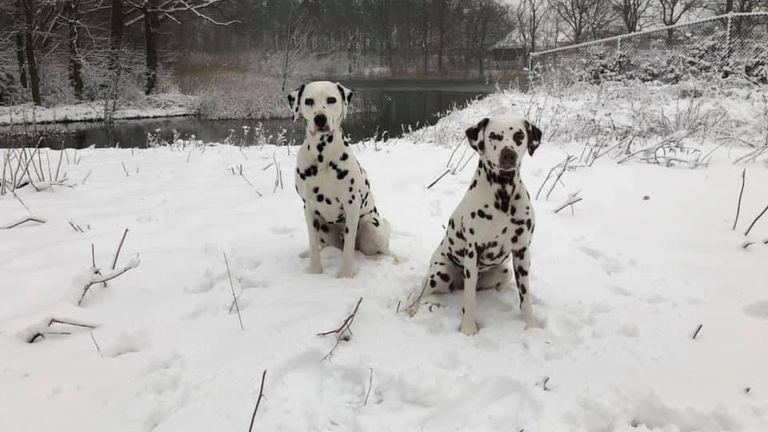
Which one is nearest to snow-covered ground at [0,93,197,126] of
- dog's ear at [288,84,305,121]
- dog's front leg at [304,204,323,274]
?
dog's ear at [288,84,305,121]

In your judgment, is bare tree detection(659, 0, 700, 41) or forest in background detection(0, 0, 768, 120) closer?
forest in background detection(0, 0, 768, 120)

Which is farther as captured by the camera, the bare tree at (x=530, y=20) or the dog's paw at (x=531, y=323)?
the bare tree at (x=530, y=20)

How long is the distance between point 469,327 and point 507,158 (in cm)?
108

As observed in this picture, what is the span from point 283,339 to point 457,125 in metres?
11.0

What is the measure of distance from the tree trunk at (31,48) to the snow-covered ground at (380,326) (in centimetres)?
2154

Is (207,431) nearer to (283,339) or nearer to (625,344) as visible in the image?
(283,339)

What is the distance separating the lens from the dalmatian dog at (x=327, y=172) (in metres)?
3.40

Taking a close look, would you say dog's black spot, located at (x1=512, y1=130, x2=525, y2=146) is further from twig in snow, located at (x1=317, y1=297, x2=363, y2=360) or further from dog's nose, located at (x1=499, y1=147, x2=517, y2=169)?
twig in snow, located at (x1=317, y1=297, x2=363, y2=360)

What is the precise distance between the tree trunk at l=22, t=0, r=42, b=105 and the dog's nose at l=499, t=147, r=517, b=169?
25857 millimetres

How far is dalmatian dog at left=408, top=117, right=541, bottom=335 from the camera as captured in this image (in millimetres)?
2750

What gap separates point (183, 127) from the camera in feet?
68.5

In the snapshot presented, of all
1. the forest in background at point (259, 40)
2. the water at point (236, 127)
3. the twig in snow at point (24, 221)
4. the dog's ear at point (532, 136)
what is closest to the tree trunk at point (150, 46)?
the forest in background at point (259, 40)

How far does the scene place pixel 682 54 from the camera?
14.0 m

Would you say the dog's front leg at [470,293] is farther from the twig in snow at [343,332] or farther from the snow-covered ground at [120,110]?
the snow-covered ground at [120,110]
